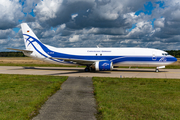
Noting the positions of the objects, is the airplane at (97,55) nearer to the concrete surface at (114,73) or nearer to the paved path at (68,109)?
the concrete surface at (114,73)

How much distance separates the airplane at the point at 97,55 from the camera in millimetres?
25953

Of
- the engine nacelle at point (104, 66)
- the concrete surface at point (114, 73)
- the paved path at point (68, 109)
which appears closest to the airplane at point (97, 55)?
the engine nacelle at point (104, 66)

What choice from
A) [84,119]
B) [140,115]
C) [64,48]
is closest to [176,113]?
[140,115]

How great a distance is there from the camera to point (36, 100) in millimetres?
9008

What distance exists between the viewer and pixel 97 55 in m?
27.8

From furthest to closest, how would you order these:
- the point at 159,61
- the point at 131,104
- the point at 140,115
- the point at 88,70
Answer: the point at 88,70, the point at 159,61, the point at 131,104, the point at 140,115

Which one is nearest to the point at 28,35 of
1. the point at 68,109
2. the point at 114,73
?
the point at 114,73

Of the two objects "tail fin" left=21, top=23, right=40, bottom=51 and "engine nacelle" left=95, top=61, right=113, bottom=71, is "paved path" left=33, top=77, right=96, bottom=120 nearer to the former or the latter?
"engine nacelle" left=95, top=61, right=113, bottom=71

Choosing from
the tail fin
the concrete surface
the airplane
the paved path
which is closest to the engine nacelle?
the airplane

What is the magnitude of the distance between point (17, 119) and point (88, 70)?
2269 centimetres

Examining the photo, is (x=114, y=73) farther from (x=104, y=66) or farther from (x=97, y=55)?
(x=97, y=55)

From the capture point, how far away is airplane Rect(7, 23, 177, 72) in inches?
1022

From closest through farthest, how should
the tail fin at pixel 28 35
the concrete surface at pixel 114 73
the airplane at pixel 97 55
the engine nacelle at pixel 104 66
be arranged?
the concrete surface at pixel 114 73 → the engine nacelle at pixel 104 66 → the airplane at pixel 97 55 → the tail fin at pixel 28 35

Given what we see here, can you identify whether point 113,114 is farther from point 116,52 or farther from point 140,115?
point 116,52
